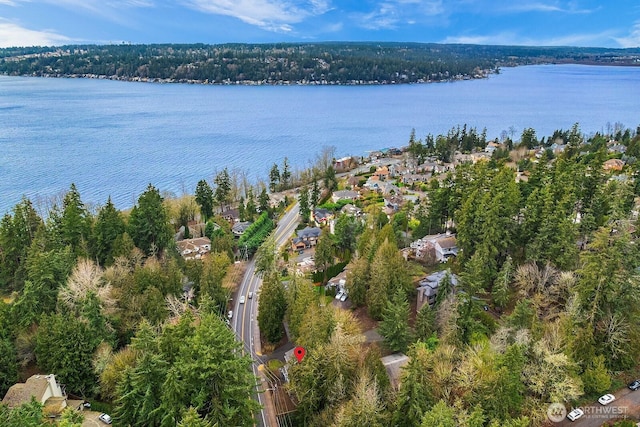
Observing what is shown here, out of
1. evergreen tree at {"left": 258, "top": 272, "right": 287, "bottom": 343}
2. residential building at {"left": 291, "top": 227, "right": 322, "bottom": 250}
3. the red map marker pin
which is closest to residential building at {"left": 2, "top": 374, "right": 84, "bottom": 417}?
evergreen tree at {"left": 258, "top": 272, "right": 287, "bottom": 343}

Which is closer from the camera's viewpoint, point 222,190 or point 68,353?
point 68,353

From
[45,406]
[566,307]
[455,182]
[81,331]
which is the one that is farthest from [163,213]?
[566,307]

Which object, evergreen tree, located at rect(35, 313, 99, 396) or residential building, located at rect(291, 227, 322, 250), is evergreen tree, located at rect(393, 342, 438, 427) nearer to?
evergreen tree, located at rect(35, 313, 99, 396)

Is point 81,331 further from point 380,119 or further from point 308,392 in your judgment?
point 380,119

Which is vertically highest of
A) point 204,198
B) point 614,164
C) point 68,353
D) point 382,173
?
point 614,164

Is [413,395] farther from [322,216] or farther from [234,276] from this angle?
[322,216]

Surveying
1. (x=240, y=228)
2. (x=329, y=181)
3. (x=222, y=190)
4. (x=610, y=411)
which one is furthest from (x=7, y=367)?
(x=329, y=181)
